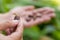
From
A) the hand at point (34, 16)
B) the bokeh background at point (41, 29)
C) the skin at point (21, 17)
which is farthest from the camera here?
the bokeh background at point (41, 29)

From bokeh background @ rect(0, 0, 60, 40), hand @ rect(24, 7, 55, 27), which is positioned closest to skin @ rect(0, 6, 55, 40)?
hand @ rect(24, 7, 55, 27)

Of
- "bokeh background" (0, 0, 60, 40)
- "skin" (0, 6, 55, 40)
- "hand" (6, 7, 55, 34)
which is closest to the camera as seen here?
"skin" (0, 6, 55, 40)

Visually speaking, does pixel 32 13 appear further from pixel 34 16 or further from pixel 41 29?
pixel 41 29

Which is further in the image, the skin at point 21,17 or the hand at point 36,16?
the hand at point 36,16

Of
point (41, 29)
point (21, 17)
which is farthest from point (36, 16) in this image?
point (41, 29)

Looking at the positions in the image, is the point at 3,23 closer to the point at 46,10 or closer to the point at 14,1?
the point at 46,10

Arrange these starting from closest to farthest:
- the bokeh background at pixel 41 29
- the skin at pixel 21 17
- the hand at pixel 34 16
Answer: the skin at pixel 21 17 < the hand at pixel 34 16 < the bokeh background at pixel 41 29

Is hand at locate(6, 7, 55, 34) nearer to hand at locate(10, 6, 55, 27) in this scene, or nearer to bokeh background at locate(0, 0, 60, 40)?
hand at locate(10, 6, 55, 27)

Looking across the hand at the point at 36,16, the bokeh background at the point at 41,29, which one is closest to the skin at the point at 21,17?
the hand at the point at 36,16

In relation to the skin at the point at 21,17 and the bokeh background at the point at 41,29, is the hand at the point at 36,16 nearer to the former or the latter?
the skin at the point at 21,17

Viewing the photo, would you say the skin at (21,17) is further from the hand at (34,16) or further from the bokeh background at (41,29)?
the bokeh background at (41,29)

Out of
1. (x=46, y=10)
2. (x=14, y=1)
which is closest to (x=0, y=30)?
(x=46, y=10)
